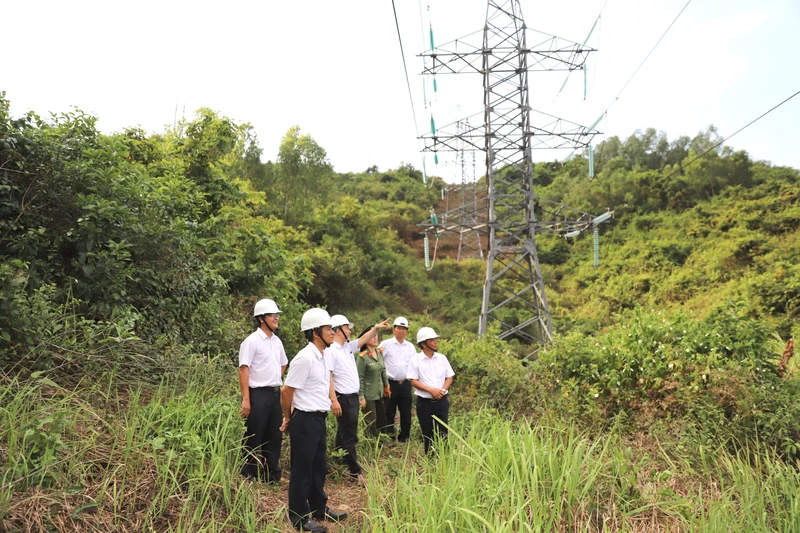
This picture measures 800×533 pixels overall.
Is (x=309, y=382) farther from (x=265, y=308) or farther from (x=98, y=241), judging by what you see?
(x=98, y=241)

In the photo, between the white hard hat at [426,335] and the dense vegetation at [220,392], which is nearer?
the dense vegetation at [220,392]

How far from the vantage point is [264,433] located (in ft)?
19.2

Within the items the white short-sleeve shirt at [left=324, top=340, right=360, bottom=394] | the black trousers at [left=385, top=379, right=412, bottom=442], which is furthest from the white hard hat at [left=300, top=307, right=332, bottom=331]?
the black trousers at [left=385, top=379, right=412, bottom=442]

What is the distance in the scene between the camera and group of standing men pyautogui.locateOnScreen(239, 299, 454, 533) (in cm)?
479

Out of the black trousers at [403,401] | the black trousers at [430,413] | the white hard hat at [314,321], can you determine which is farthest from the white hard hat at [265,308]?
the black trousers at [403,401]

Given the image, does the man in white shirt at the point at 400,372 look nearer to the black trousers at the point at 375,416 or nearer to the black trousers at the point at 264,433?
the black trousers at the point at 375,416

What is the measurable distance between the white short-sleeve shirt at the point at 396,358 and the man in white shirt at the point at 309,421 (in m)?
3.05

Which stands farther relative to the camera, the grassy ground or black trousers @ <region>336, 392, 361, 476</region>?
black trousers @ <region>336, 392, 361, 476</region>

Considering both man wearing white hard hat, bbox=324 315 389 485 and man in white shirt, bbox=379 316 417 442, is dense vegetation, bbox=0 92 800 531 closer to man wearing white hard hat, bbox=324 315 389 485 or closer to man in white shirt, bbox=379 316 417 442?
man wearing white hard hat, bbox=324 315 389 485

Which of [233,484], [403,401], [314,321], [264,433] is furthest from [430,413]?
[233,484]

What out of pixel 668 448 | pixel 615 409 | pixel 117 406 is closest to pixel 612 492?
pixel 668 448

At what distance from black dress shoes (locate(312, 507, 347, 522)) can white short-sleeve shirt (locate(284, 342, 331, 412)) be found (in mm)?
901

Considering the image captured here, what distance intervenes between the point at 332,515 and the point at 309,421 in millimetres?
907

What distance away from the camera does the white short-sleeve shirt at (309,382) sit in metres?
4.76
